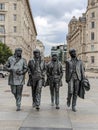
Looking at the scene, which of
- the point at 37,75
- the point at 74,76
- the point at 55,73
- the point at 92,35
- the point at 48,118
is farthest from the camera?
the point at 92,35

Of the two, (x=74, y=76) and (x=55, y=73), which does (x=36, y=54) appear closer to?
(x=55, y=73)

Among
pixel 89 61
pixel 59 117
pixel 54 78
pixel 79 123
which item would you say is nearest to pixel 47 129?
pixel 79 123

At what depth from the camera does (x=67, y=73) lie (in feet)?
39.3

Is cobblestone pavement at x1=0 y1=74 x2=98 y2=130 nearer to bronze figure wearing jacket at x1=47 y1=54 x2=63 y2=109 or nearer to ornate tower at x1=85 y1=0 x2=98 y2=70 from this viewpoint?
bronze figure wearing jacket at x1=47 y1=54 x2=63 y2=109

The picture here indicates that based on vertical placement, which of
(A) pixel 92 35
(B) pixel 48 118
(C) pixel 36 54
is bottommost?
(B) pixel 48 118

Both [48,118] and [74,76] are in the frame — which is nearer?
[48,118]

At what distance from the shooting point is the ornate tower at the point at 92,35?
10400 cm

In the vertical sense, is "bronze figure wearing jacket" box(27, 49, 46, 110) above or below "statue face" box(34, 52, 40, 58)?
below

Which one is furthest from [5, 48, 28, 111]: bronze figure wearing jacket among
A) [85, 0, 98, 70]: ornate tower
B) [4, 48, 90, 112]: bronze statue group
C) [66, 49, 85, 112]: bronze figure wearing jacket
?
[85, 0, 98, 70]: ornate tower

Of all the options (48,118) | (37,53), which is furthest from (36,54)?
(48,118)

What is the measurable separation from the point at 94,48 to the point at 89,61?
3.84 metres

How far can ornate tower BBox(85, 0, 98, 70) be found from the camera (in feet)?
341

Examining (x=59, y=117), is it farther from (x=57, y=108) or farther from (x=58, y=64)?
(x=58, y=64)

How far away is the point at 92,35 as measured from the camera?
106m
